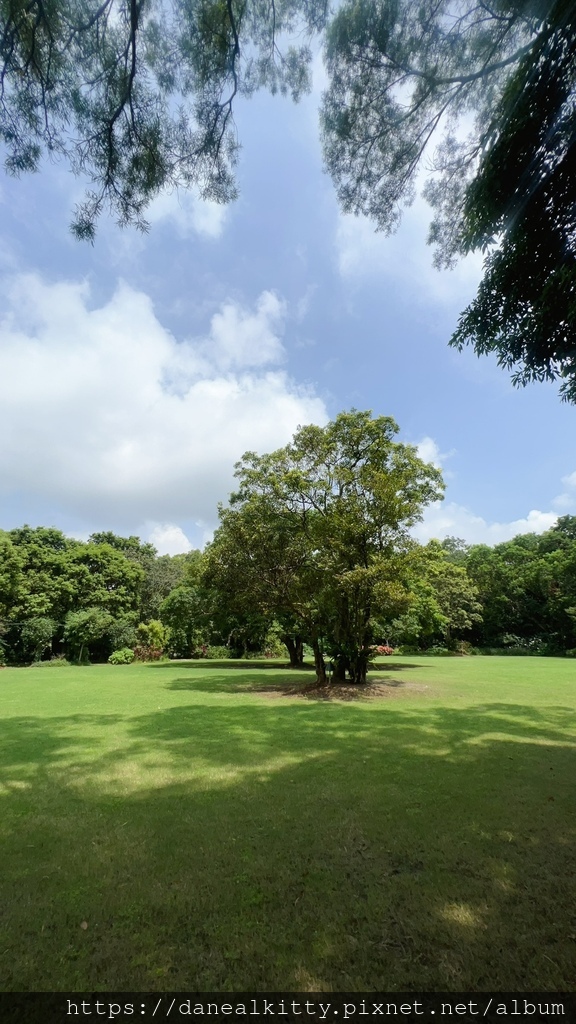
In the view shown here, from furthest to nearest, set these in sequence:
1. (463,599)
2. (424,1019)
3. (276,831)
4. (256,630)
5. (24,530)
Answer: (463,599) < (24,530) < (256,630) < (276,831) < (424,1019)

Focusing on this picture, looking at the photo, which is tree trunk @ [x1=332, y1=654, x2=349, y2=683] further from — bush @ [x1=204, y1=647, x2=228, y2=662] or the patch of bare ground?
bush @ [x1=204, y1=647, x2=228, y2=662]

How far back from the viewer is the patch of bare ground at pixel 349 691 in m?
12.7

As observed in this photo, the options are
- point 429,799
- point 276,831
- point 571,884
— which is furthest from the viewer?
point 429,799

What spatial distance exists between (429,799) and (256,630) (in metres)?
24.0

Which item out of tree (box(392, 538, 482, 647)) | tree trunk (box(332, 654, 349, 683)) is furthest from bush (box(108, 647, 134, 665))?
tree trunk (box(332, 654, 349, 683))

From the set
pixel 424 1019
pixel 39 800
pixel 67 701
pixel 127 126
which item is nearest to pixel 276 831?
pixel 424 1019

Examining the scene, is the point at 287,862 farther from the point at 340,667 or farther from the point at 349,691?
the point at 340,667

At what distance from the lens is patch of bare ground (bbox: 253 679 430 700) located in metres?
12.7

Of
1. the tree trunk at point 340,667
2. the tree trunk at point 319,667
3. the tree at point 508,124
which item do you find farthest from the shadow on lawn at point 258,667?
the tree at point 508,124

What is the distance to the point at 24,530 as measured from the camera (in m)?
34.3

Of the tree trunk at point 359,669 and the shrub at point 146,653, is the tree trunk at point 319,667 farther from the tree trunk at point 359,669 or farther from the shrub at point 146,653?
the shrub at point 146,653

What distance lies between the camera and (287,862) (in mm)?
3451

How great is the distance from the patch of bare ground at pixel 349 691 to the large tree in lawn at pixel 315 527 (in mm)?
721

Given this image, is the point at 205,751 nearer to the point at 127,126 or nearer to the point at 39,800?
the point at 39,800
